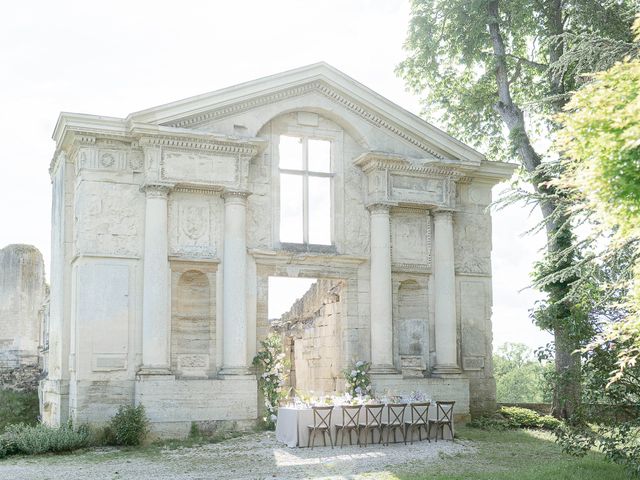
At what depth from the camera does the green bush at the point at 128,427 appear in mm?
15414

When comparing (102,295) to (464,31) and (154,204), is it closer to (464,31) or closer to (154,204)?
(154,204)

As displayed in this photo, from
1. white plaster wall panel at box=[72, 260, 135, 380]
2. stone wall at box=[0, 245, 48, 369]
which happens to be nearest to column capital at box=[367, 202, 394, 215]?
white plaster wall panel at box=[72, 260, 135, 380]

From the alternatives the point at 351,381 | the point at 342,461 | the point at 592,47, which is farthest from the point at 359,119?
the point at 342,461

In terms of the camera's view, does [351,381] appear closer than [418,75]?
Yes

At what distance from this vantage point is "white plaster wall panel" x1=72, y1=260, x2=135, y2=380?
16156mm

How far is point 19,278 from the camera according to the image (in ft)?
73.0

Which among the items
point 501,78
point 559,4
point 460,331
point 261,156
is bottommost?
point 460,331

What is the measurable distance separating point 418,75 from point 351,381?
9.62m

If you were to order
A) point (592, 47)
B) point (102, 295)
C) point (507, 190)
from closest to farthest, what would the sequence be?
point (592, 47)
point (507, 190)
point (102, 295)

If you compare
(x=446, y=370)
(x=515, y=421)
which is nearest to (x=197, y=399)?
(x=446, y=370)

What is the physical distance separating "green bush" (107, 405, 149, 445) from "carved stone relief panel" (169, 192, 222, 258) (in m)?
3.35

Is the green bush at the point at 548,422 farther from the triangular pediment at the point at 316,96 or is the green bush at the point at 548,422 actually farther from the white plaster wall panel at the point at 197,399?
the white plaster wall panel at the point at 197,399

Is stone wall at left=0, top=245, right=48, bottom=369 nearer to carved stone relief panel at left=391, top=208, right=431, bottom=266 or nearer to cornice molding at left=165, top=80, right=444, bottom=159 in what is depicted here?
cornice molding at left=165, top=80, right=444, bottom=159

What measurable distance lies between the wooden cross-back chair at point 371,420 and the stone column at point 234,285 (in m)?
3.13
